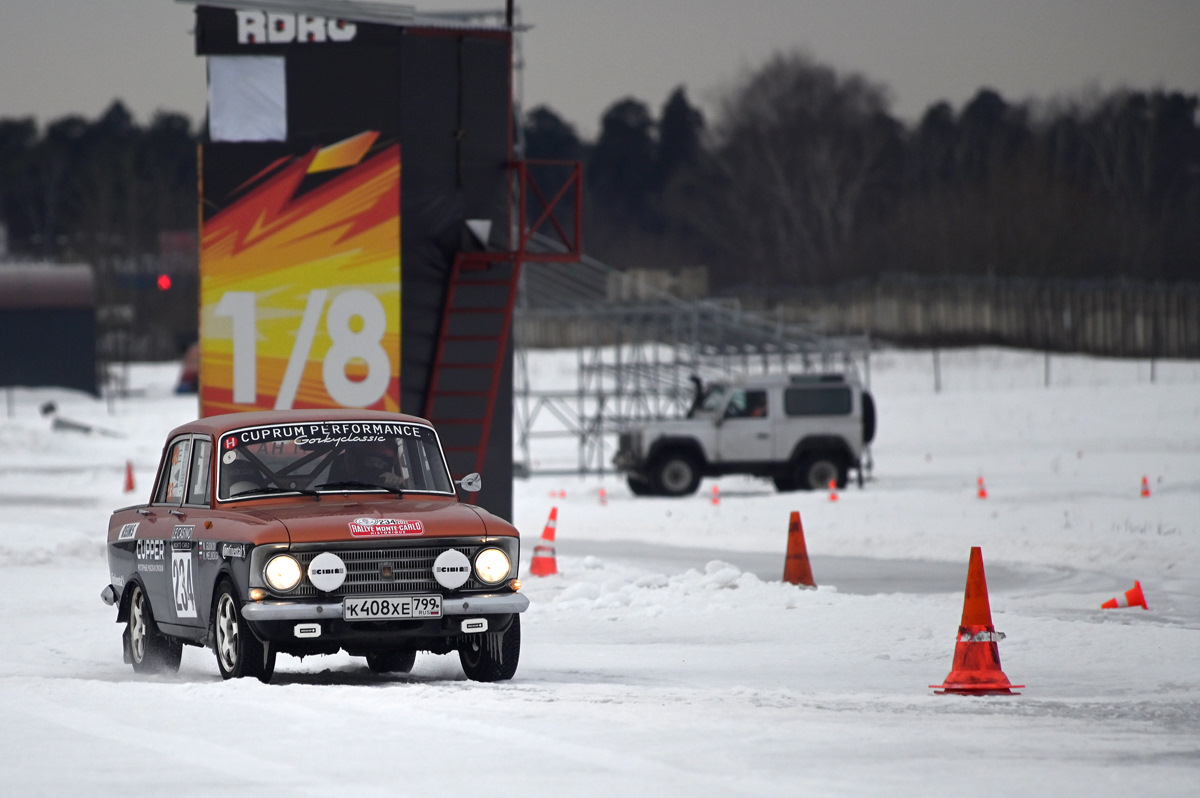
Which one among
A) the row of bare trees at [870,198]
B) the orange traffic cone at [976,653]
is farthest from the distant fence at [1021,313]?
the orange traffic cone at [976,653]

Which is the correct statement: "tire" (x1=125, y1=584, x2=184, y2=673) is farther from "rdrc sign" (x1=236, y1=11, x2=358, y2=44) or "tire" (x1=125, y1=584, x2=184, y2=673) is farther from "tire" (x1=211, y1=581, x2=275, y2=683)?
"rdrc sign" (x1=236, y1=11, x2=358, y2=44)

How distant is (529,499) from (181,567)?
1992cm

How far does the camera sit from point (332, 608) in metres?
9.23

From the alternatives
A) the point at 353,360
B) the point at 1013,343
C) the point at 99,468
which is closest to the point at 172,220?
the point at 1013,343

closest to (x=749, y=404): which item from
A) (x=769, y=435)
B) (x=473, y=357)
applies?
(x=769, y=435)

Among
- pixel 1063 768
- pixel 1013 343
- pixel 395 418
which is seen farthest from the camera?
pixel 1013 343

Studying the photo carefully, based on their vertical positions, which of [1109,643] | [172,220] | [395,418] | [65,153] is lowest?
[1109,643]

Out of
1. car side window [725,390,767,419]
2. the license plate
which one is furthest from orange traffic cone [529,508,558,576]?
car side window [725,390,767,419]

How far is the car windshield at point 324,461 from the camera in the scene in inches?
403

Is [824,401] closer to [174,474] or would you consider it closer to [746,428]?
[746,428]

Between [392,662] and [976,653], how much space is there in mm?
3720

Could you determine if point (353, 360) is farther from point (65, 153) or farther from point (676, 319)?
point (65, 153)

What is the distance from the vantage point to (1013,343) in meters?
62.5

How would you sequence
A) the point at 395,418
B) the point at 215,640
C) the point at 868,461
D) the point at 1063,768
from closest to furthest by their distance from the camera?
the point at 1063,768, the point at 215,640, the point at 395,418, the point at 868,461
